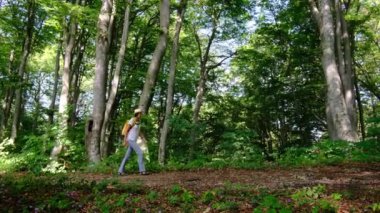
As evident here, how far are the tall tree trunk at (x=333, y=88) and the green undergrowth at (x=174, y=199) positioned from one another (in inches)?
288

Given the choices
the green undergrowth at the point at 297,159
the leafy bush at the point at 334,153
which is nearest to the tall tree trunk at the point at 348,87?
the leafy bush at the point at 334,153

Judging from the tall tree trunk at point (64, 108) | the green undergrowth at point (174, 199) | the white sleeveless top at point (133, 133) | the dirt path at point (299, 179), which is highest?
the tall tree trunk at point (64, 108)

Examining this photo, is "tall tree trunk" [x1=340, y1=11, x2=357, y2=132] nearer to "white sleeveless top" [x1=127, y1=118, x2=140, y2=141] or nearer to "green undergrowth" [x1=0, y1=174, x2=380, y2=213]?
"white sleeveless top" [x1=127, y1=118, x2=140, y2=141]

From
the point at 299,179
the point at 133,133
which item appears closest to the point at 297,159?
the point at 299,179

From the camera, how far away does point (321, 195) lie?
5.68 m

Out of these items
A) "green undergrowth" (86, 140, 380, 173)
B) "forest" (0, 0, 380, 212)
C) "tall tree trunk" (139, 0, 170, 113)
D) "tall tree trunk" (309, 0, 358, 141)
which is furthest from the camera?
"tall tree trunk" (139, 0, 170, 113)

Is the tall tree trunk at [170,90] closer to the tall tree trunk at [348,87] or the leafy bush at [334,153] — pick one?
the leafy bush at [334,153]

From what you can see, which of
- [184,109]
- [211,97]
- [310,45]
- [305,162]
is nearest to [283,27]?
[310,45]

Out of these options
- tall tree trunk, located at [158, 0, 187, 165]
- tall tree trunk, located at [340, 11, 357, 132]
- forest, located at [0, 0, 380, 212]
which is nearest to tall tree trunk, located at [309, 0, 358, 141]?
forest, located at [0, 0, 380, 212]

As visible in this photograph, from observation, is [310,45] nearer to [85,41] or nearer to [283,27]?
[283,27]

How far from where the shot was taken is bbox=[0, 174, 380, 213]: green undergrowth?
17.1 feet

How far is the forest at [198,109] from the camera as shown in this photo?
6.16 m

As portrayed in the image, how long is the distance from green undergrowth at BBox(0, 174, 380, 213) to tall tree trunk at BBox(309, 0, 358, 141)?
7.31 metres

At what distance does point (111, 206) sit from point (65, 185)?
1.52 m
